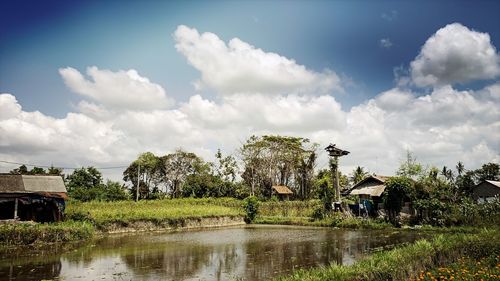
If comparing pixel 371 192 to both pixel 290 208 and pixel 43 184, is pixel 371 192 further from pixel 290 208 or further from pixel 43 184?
pixel 43 184

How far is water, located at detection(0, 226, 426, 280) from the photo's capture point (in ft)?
40.4

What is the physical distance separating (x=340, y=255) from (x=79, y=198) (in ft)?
116

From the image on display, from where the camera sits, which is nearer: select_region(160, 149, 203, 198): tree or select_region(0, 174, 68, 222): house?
select_region(0, 174, 68, 222): house

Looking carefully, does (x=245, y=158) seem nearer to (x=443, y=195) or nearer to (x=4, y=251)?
(x=443, y=195)

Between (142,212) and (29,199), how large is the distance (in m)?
8.47

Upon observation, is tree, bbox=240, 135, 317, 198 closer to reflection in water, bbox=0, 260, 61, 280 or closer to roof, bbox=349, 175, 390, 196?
roof, bbox=349, 175, 390, 196

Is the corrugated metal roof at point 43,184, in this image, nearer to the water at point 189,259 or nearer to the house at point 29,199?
the house at point 29,199

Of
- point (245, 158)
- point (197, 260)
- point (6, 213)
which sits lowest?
point (197, 260)

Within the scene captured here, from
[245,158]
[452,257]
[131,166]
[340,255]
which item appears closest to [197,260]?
[340,255]

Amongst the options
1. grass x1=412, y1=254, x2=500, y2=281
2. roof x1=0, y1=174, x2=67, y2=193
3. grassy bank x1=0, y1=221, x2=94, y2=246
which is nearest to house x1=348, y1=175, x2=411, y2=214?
grass x1=412, y1=254, x2=500, y2=281

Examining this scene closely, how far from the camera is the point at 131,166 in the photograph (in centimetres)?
5553

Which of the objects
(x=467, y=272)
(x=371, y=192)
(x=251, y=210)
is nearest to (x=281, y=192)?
(x=251, y=210)

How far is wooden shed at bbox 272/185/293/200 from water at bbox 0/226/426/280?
27324 millimetres

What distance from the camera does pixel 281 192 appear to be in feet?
159
